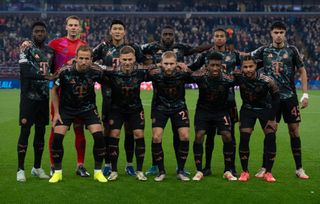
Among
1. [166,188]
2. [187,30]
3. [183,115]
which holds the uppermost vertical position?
[187,30]

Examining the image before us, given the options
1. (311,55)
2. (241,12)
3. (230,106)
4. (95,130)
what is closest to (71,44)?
(95,130)

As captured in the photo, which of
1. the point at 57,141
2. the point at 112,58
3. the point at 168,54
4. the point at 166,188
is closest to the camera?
the point at 166,188

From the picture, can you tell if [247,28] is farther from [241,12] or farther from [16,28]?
[16,28]

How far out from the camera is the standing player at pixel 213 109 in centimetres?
896

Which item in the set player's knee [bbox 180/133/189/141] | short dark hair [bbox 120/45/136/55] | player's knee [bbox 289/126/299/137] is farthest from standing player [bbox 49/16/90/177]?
player's knee [bbox 289/126/299/137]

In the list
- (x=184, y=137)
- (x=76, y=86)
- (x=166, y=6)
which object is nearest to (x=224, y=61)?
(x=184, y=137)

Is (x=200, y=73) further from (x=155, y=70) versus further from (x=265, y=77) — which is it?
(x=265, y=77)

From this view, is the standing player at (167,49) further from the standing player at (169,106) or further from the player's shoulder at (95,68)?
the player's shoulder at (95,68)

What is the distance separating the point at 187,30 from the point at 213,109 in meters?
44.8

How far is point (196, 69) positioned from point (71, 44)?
7.22 ft

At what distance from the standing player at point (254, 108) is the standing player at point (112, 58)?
1887mm

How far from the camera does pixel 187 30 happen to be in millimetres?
53312

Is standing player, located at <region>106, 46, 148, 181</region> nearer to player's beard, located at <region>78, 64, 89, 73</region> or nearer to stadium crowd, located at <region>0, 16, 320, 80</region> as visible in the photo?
Result: player's beard, located at <region>78, 64, 89, 73</region>

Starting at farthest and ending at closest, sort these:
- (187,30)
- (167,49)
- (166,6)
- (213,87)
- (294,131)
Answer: (166,6) → (187,30) → (167,49) → (294,131) → (213,87)
